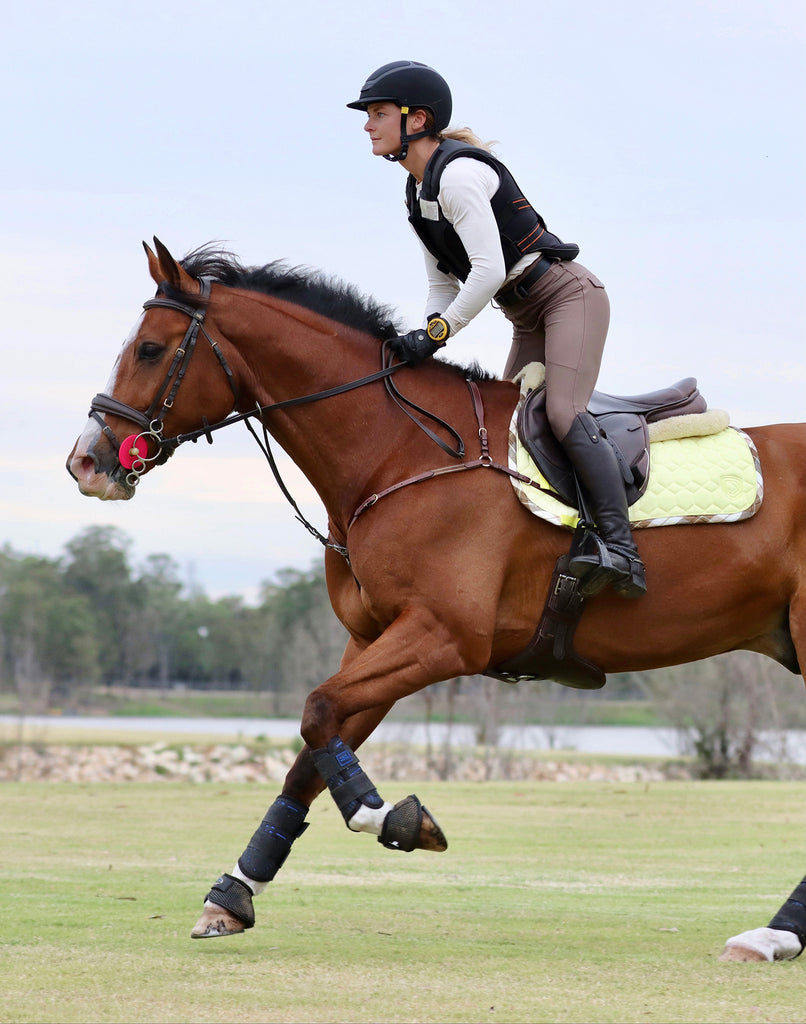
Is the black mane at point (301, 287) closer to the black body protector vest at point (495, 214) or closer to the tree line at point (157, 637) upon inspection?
the black body protector vest at point (495, 214)

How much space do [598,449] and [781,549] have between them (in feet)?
3.75

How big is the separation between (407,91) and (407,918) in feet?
14.2

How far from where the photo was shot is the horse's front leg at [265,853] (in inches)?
221

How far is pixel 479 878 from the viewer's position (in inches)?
356

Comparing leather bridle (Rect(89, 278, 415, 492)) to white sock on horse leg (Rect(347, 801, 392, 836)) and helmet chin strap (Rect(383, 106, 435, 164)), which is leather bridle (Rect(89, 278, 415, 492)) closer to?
helmet chin strap (Rect(383, 106, 435, 164))

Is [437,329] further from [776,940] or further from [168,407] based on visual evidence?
[776,940]

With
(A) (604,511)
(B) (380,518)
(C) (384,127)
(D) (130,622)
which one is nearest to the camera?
(B) (380,518)

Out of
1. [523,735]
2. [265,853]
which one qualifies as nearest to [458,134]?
[265,853]

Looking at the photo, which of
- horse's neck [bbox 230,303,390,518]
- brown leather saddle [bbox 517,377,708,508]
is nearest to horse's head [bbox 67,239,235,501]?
horse's neck [bbox 230,303,390,518]

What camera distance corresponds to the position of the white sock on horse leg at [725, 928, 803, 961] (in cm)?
551

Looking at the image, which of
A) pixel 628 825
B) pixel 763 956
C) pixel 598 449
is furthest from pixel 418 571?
pixel 628 825

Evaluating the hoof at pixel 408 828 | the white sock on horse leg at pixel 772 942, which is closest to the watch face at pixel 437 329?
the hoof at pixel 408 828

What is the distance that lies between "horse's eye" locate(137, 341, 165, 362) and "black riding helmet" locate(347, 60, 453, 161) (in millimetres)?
1545

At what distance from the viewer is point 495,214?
19.4 feet
